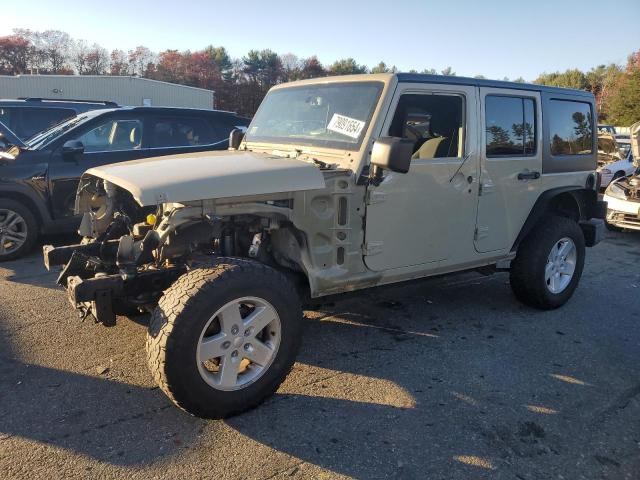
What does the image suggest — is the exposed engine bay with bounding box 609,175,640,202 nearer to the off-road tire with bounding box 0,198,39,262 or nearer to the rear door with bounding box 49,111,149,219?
the rear door with bounding box 49,111,149,219

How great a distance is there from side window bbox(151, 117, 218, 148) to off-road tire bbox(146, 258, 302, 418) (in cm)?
450

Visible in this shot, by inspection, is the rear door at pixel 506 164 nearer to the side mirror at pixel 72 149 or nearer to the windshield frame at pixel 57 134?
the side mirror at pixel 72 149

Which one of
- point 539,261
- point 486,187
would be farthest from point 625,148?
point 486,187

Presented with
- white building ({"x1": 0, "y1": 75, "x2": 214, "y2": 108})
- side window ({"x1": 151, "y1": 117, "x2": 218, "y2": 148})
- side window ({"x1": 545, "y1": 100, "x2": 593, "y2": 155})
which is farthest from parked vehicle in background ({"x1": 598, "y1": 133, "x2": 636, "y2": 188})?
white building ({"x1": 0, "y1": 75, "x2": 214, "y2": 108})

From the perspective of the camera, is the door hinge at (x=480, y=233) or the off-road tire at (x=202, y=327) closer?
the off-road tire at (x=202, y=327)

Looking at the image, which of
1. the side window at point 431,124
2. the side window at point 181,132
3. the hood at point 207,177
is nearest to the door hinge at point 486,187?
the side window at point 431,124

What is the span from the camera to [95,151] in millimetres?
6445

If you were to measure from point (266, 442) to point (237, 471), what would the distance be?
0.86ft

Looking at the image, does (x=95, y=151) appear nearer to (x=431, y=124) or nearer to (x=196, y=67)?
(x=431, y=124)

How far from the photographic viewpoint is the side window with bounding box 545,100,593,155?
4.68 meters

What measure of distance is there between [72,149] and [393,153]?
458 centimetres

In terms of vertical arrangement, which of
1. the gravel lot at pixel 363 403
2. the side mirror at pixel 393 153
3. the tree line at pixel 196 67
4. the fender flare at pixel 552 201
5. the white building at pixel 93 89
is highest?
the tree line at pixel 196 67

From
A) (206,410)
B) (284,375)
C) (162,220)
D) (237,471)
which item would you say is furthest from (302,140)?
(237,471)

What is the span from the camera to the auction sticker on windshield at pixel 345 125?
349cm
